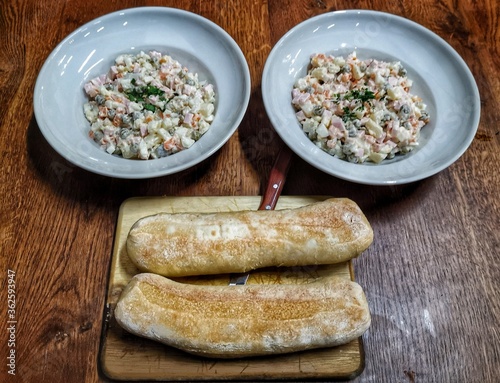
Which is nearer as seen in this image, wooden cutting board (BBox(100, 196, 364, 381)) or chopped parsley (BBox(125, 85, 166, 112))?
wooden cutting board (BBox(100, 196, 364, 381))

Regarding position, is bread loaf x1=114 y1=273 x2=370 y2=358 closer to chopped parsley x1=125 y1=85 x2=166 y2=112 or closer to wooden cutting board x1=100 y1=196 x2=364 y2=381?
wooden cutting board x1=100 y1=196 x2=364 y2=381

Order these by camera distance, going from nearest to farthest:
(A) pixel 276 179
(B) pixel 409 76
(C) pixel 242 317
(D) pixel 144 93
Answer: (C) pixel 242 317
(A) pixel 276 179
(D) pixel 144 93
(B) pixel 409 76

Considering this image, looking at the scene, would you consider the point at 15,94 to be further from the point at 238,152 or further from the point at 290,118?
the point at 290,118

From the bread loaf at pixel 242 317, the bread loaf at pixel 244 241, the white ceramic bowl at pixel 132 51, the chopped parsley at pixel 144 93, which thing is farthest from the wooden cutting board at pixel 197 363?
the chopped parsley at pixel 144 93

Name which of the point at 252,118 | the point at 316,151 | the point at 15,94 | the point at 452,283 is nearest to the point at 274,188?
the point at 316,151

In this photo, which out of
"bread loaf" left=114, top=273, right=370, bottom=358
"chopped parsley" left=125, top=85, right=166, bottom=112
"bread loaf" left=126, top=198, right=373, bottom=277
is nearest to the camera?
"bread loaf" left=114, top=273, right=370, bottom=358

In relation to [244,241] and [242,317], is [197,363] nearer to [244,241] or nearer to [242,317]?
[242,317]

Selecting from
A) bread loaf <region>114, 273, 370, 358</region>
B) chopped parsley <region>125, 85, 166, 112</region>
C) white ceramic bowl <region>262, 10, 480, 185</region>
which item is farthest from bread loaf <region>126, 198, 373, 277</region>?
chopped parsley <region>125, 85, 166, 112</region>

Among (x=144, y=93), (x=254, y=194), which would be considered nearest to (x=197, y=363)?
(x=254, y=194)
